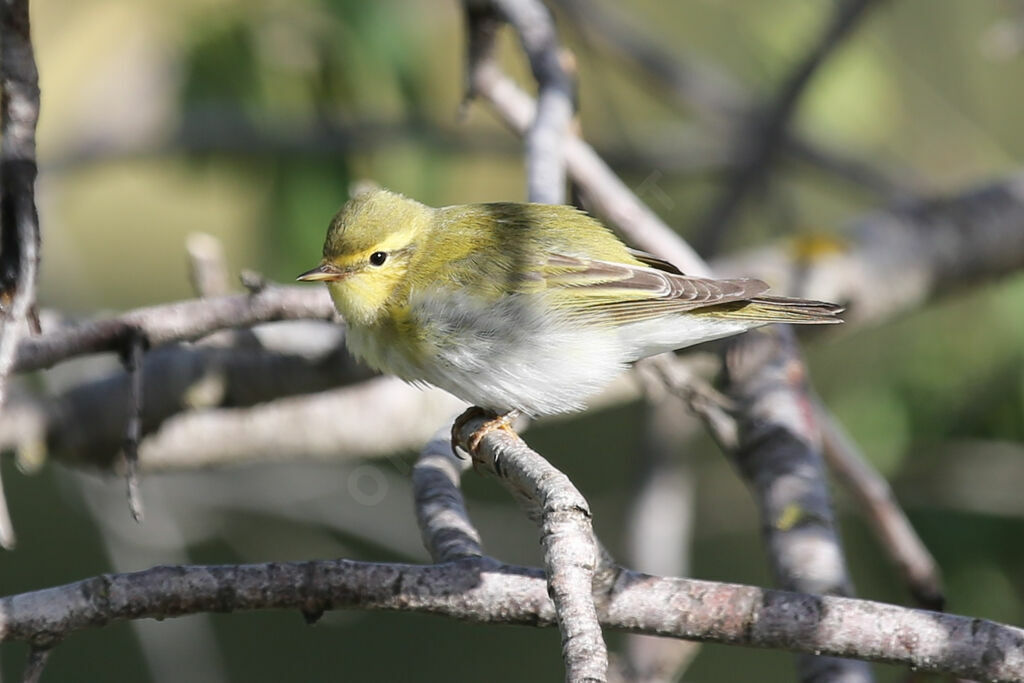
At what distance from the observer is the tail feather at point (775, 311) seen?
255 centimetres

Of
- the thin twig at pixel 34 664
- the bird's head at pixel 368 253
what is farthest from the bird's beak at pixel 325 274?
the thin twig at pixel 34 664

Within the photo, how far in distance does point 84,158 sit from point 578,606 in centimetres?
373

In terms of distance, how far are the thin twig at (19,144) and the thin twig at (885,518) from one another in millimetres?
2086

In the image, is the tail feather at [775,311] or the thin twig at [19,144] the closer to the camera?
the thin twig at [19,144]

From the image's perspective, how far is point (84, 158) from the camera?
448 centimetres

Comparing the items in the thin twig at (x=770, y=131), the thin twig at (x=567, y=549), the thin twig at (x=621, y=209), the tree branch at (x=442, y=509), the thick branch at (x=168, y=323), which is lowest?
the thin twig at (x=567, y=549)

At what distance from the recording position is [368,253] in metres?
2.64

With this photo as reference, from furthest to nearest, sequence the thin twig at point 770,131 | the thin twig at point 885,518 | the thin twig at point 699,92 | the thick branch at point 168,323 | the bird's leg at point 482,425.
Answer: the thin twig at point 699,92 → the thin twig at point 770,131 → the thin twig at point 885,518 → the bird's leg at point 482,425 → the thick branch at point 168,323

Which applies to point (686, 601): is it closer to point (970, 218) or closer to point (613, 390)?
point (613, 390)

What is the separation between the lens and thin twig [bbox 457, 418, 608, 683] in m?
1.29

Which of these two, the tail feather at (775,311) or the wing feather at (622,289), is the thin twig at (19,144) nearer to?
the wing feather at (622,289)

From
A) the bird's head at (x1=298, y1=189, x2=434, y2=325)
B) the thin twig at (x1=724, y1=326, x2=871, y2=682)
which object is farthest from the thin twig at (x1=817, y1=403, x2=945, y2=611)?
the bird's head at (x1=298, y1=189, x2=434, y2=325)

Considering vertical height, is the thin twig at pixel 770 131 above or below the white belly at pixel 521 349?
above

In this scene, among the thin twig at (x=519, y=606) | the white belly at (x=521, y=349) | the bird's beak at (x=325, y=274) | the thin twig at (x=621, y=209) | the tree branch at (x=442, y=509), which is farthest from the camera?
the thin twig at (x=621, y=209)
